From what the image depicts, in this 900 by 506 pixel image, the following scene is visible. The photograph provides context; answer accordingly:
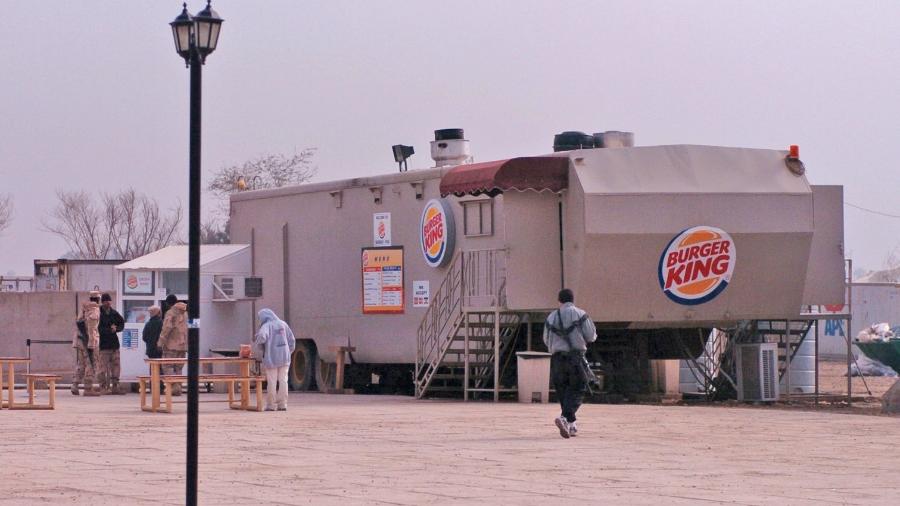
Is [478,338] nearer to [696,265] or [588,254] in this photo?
[588,254]

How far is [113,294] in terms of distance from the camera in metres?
32.2

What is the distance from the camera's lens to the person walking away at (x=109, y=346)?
26203 millimetres

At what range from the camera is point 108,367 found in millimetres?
26625

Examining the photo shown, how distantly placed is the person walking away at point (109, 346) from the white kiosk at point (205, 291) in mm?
1531

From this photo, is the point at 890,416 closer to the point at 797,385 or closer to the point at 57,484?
the point at 797,385

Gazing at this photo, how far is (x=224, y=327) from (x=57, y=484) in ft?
58.1

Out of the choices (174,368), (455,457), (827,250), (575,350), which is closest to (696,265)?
(827,250)

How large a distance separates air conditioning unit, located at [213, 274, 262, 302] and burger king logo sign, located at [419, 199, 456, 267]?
506 centimetres

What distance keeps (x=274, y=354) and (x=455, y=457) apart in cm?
731

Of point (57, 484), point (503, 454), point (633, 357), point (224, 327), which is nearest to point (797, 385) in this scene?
point (633, 357)

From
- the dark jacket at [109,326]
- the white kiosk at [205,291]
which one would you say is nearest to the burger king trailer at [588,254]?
the white kiosk at [205,291]

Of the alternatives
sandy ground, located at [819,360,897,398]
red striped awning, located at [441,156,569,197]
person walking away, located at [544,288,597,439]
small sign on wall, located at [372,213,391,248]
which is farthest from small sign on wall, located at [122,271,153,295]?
person walking away, located at [544,288,597,439]

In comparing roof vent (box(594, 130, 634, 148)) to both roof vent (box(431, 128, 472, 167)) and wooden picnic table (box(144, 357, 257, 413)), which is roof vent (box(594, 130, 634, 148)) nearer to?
roof vent (box(431, 128, 472, 167))

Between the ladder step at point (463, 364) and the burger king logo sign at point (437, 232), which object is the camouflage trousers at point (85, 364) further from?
the ladder step at point (463, 364)
